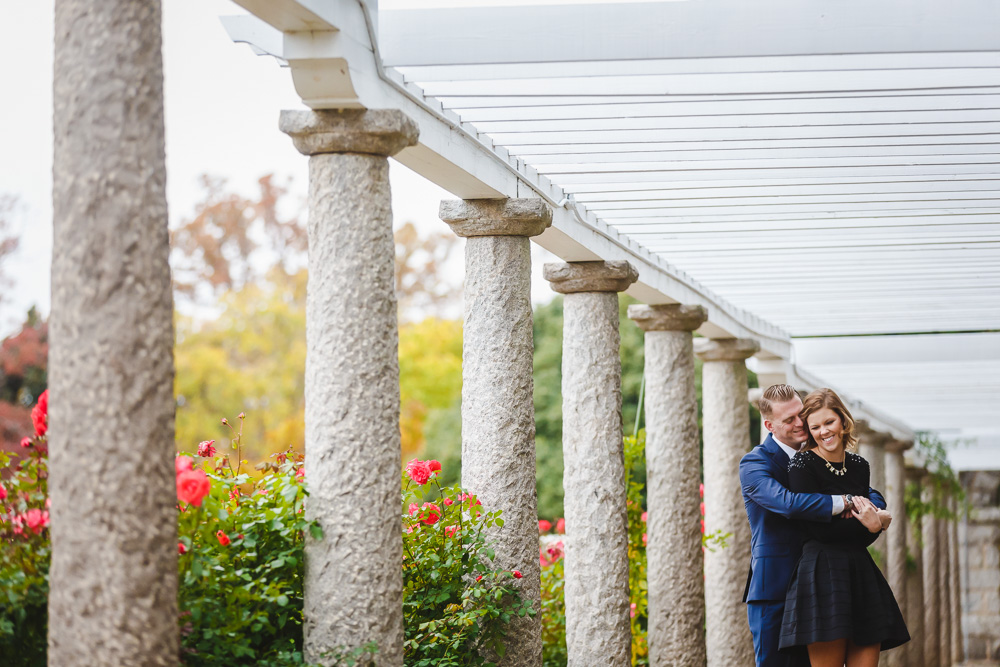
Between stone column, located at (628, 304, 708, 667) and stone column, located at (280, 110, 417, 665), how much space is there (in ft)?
22.8

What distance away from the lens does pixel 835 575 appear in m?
7.39

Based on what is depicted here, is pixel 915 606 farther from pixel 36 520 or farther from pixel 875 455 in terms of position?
pixel 36 520

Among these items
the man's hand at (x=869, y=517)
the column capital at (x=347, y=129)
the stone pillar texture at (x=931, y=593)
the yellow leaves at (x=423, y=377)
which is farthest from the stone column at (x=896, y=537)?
the column capital at (x=347, y=129)

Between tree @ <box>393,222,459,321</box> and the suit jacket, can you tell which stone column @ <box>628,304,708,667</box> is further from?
tree @ <box>393,222,459,321</box>

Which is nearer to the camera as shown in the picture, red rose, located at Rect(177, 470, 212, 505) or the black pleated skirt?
red rose, located at Rect(177, 470, 212, 505)

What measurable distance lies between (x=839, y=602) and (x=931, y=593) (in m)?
24.0

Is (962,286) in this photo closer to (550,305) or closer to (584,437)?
(584,437)

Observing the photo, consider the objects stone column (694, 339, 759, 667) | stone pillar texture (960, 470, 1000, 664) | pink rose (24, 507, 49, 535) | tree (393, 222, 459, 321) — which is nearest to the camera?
pink rose (24, 507, 49, 535)

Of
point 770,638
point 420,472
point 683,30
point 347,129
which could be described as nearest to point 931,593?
point 770,638

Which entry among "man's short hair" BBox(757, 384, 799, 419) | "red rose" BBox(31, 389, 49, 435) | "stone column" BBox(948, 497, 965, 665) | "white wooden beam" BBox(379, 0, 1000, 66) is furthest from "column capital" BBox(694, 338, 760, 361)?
"stone column" BBox(948, 497, 965, 665)

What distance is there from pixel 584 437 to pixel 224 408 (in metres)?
29.6

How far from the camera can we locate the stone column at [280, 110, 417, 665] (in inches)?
249

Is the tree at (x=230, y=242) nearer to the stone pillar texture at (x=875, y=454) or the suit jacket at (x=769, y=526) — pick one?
the stone pillar texture at (x=875, y=454)

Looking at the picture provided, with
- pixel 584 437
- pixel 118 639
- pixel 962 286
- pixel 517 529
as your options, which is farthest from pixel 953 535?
pixel 118 639
